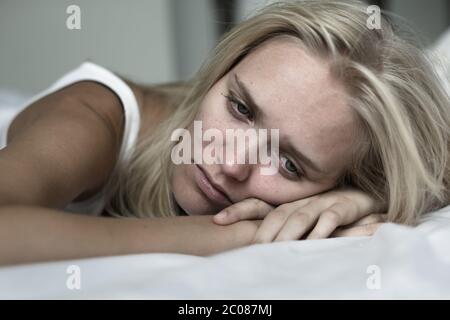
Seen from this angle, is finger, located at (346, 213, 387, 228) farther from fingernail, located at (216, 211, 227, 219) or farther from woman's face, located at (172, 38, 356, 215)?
fingernail, located at (216, 211, 227, 219)

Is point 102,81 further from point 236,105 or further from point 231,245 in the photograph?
point 231,245

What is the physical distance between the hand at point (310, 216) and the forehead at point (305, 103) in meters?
0.07

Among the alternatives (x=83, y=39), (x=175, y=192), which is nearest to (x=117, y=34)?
(x=83, y=39)

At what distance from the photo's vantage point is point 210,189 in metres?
0.97

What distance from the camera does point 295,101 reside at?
0.92 metres

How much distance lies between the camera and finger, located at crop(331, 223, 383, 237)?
90cm

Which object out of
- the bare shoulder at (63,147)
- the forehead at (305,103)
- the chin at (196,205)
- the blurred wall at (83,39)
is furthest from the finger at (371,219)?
the blurred wall at (83,39)

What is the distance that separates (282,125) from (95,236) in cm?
33
